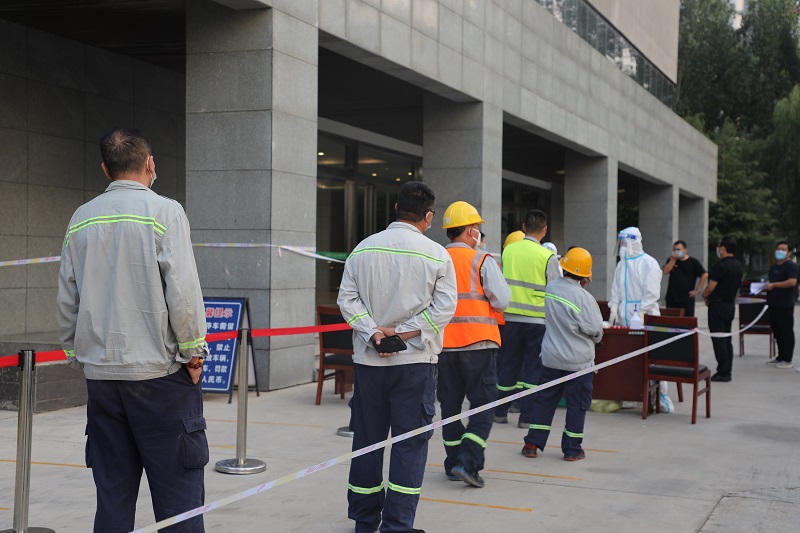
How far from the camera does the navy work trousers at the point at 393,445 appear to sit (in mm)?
5215

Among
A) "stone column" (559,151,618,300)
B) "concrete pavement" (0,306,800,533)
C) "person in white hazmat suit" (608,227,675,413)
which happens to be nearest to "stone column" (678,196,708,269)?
"stone column" (559,151,618,300)

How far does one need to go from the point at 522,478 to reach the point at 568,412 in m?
0.88

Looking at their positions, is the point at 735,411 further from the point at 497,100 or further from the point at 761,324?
the point at 497,100

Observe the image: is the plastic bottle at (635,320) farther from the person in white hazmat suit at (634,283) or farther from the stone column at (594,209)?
the stone column at (594,209)

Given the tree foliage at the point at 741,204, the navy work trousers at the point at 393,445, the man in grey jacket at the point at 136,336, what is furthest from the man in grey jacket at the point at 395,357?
the tree foliage at the point at 741,204

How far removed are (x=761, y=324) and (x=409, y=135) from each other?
11075mm

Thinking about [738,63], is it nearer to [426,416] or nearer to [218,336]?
[218,336]

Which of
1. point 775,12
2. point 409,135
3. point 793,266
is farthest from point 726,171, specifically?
point 793,266

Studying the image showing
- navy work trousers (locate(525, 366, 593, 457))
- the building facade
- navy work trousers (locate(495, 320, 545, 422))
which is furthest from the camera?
the building facade

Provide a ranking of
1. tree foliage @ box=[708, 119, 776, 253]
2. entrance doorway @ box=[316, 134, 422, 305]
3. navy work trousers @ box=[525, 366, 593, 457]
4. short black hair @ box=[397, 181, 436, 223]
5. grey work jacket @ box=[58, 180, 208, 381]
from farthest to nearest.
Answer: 1. tree foliage @ box=[708, 119, 776, 253]
2. entrance doorway @ box=[316, 134, 422, 305]
3. navy work trousers @ box=[525, 366, 593, 457]
4. short black hair @ box=[397, 181, 436, 223]
5. grey work jacket @ box=[58, 180, 208, 381]

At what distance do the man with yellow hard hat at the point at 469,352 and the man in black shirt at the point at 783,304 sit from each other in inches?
360

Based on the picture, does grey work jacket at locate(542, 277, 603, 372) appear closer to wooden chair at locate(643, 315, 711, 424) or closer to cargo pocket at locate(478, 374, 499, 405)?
cargo pocket at locate(478, 374, 499, 405)

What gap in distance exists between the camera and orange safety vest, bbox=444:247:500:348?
6.48 meters

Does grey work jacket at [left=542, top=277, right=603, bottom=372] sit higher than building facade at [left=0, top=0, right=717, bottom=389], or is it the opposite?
building facade at [left=0, top=0, right=717, bottom=389]
